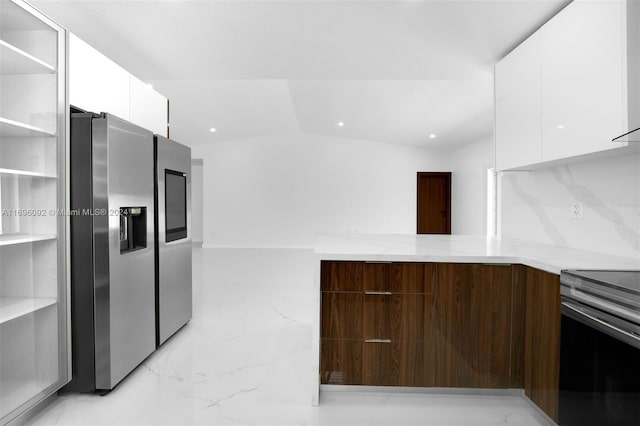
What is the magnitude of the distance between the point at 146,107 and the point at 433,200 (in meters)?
7.61

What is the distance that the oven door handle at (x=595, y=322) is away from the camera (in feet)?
3.82

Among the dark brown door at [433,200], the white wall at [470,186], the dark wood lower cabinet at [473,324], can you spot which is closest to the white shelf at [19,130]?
the dark wood lower cabinet at [473,324]

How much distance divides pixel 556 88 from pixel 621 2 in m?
0.49

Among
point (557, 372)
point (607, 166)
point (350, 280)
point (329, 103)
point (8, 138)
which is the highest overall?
point (329, 103)

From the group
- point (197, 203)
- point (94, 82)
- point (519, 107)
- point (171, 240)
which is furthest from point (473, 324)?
point (197, 203)

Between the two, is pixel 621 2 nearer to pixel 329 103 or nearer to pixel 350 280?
pixel 350 280

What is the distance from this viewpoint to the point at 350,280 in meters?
1.95

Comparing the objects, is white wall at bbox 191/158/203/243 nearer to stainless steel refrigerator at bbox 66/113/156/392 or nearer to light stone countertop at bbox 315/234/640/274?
stainless steel refrigerator at bbox 66/113/156/392

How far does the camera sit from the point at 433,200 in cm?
898

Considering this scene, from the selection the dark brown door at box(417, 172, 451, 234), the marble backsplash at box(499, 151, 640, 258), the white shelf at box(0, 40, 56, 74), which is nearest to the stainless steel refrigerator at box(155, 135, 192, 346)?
the white shelf at box(0, 40, 56, 74)

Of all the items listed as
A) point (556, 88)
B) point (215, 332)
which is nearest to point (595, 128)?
point (556, 88)

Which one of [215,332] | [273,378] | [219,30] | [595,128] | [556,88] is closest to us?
[595,128]

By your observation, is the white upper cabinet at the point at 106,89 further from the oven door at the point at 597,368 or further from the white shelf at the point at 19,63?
the oven door at the point at 597,368

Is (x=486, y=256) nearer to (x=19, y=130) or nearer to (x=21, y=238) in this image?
(x=21, y=238)
